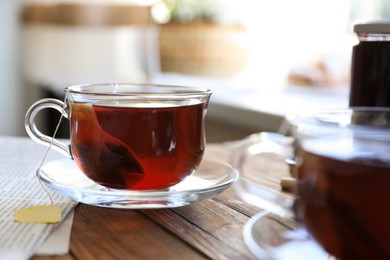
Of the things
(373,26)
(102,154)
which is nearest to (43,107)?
(102,154)

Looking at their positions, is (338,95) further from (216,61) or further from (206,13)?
(206,13)

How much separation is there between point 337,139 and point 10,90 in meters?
2.17

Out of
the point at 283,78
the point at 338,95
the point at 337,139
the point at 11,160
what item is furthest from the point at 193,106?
the point at 283,78

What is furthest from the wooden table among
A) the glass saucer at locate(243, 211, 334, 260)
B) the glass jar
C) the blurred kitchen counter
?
the blurred kitchen counter

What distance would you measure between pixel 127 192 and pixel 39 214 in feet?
0.23

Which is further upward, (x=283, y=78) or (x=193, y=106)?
(x=193, y=106)

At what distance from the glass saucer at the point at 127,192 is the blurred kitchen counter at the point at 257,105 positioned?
0.71m

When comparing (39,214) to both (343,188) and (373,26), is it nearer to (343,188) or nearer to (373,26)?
(343,188)

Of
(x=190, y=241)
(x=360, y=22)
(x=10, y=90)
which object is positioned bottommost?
(x=10, y=90)

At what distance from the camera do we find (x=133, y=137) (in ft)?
1.53

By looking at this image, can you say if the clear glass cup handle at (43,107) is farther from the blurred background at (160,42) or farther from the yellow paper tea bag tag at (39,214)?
the blurred background at (160,42)

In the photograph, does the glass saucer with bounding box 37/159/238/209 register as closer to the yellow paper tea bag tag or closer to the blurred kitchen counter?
the yellow paper tea bag tag

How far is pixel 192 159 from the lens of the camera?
1.64 ft

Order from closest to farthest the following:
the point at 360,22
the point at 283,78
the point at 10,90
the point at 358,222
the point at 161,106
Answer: the point at 358,222 < the point at 161,106 < the point at 360,22 < the point at 283,78 < the point at 10,90
